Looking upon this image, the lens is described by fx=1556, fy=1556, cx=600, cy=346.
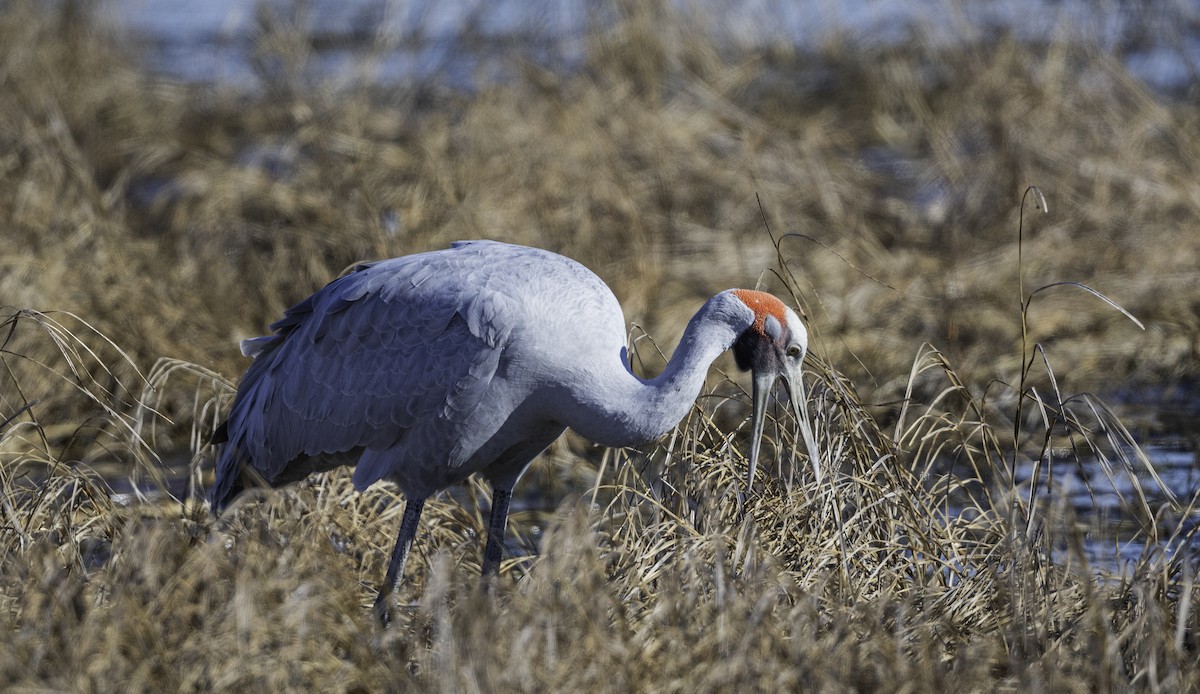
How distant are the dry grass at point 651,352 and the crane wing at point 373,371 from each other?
7.7 inches

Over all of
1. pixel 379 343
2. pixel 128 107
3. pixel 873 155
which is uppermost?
pixel 379 343

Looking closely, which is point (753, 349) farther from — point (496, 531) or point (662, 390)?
point (496, 531)

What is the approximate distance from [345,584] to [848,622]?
1124 mm

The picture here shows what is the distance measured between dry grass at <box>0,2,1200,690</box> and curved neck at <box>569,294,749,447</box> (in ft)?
0.90

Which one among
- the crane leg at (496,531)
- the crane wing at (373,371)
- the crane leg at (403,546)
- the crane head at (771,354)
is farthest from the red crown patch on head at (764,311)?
the crane leg at (403,546)

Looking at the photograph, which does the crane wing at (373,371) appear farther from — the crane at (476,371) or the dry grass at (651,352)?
the dry grass at (651,352)

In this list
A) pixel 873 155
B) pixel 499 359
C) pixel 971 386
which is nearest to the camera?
pixel 499 359

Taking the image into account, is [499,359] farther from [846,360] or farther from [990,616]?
[846,360]

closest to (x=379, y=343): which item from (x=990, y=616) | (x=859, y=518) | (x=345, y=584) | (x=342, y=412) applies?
(x=342, y=412)

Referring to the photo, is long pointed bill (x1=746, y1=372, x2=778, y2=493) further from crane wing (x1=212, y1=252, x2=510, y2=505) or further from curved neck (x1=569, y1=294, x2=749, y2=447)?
crane wing (x1=212, y1=252, x2=510, y2=505)

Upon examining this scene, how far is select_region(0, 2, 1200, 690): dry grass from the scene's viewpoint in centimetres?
330

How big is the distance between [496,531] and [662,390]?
81cm

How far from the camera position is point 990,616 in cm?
388

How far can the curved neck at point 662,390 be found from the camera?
4043 mm
